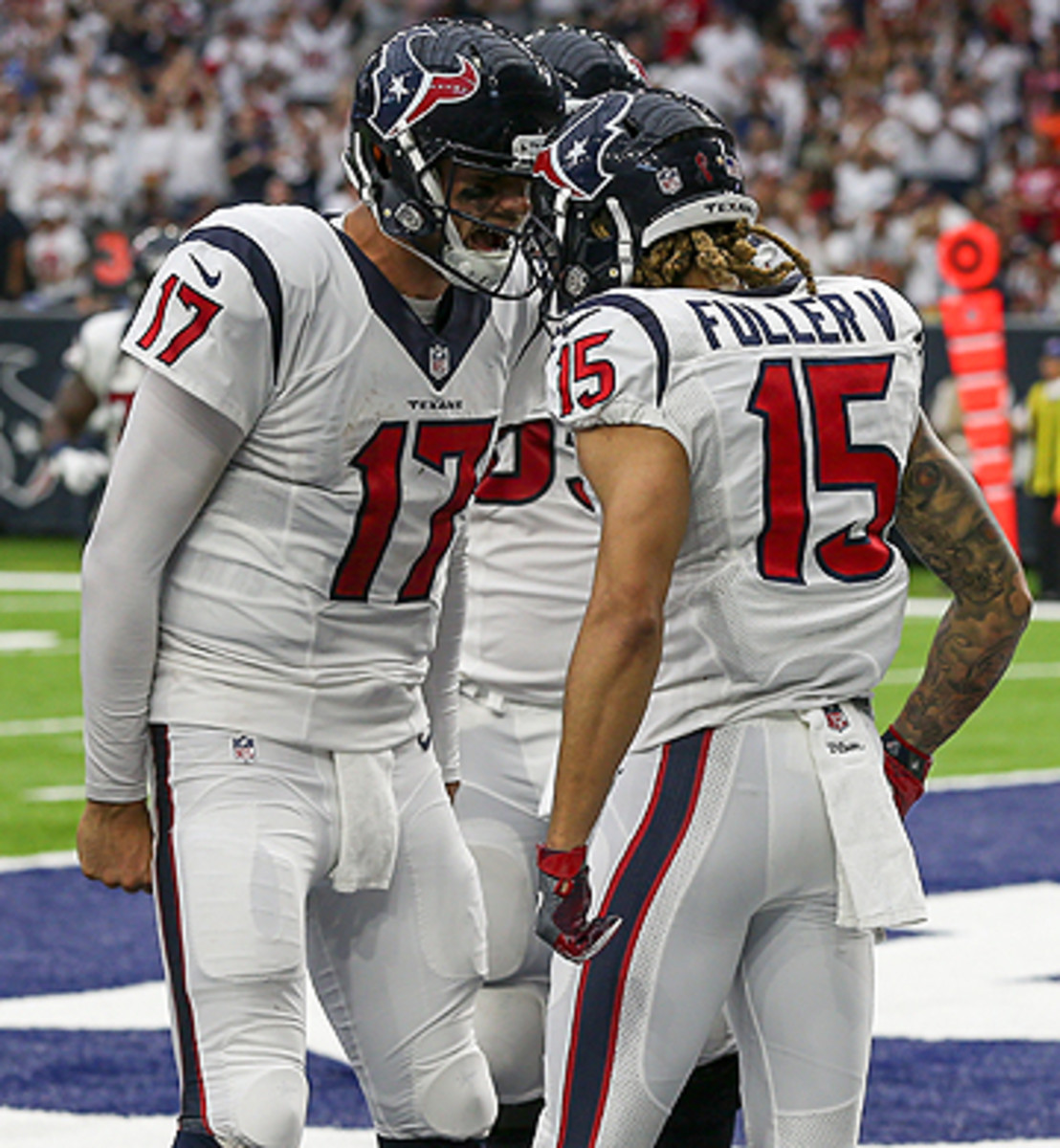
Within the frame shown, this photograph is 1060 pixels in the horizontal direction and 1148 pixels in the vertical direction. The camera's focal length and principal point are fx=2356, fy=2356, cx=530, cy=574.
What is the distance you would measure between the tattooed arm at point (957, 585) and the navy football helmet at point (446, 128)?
0.65 metres

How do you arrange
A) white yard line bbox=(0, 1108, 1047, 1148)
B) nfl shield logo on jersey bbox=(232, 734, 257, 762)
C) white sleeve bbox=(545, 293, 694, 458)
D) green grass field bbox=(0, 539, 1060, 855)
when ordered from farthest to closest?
green grass field bbox=(0, 539, 1060, 855) < white yard line bbox=(0, 1108, 1047, 1148) < nfl shield logo on jersey bbox=(232, 734, 257, 762) < white sleeve bbox=(545, 293, 694, 458)

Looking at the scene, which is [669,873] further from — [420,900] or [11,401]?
[11,401]

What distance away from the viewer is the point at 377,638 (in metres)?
3.21

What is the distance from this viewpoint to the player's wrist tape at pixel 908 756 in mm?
3463

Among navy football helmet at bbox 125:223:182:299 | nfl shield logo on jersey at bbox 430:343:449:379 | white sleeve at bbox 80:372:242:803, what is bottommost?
navy football helmet at bbox 125:223:182:299

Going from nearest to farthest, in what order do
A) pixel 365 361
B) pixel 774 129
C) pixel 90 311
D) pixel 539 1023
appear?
pixel 365 361
pixel 539 1023
pixel 90 311
pixel 774 129

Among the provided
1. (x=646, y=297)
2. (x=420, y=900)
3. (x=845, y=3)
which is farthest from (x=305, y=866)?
(x=845, y=3)

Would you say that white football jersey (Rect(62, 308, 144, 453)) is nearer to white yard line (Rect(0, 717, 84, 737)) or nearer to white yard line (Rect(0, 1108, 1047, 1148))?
white yard line (Rect(0, 717, 84, 737))

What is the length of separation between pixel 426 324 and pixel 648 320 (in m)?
0.43

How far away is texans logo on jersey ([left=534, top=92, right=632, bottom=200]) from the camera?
10.1ft

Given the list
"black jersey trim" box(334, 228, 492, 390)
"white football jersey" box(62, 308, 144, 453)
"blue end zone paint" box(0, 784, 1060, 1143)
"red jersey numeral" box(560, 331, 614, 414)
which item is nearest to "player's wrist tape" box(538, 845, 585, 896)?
"red jersey numeral" box(560, 331, 614, 414)

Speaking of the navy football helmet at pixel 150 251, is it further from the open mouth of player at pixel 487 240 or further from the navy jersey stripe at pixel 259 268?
the navy jersey stripe at pixel 259 268

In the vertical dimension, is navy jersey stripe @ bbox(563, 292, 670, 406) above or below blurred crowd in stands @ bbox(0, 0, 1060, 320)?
above

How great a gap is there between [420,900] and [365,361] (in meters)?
0.73
